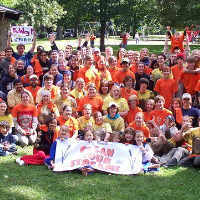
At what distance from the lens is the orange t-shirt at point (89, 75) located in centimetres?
893

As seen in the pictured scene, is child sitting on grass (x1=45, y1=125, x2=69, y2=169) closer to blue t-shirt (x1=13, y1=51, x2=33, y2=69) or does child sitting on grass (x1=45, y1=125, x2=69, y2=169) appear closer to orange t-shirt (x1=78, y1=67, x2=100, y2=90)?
orange t-shirt (x1=78, y1=67, x2=100, y2=90)

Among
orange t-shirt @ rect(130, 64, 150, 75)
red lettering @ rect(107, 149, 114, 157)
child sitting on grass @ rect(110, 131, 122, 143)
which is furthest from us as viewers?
orange t-shirt @ rect(130, 64, 150, 75)

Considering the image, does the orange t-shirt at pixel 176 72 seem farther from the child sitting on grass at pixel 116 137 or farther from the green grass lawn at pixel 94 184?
the green grass lawn at pixel 94 184

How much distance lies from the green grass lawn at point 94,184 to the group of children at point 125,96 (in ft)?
0.83

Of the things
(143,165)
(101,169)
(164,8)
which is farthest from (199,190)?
(164,8)

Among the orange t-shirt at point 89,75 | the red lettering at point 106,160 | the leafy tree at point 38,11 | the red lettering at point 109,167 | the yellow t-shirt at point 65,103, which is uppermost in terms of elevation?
the leafy tree at point 38,11

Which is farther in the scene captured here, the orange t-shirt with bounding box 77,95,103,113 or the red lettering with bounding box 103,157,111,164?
the orange t-shirt with bounding box 77,95,103,113

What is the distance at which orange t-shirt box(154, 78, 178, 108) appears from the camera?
27.7 ft

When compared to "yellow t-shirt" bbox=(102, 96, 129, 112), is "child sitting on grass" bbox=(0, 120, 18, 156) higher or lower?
lower

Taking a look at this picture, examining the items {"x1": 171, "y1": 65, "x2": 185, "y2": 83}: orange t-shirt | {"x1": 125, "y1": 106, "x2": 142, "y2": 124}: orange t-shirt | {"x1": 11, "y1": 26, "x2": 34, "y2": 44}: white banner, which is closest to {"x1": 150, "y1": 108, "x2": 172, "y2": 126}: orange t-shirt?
{"x1": 125, "y1": 106, "x2": 142, "y2": 124}: orange t-shirt

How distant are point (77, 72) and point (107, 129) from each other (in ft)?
9.55

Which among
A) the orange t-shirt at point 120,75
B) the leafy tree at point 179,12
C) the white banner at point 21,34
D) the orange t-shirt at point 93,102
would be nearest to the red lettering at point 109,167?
the orange t-shirt at point 93,102

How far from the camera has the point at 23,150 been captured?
7.31 metres

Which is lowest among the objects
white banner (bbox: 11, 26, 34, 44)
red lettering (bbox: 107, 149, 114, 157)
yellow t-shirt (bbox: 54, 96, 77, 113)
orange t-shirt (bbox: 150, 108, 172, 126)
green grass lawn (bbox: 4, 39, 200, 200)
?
green grass lawn (bbox: 4, 39, 200, 200)
